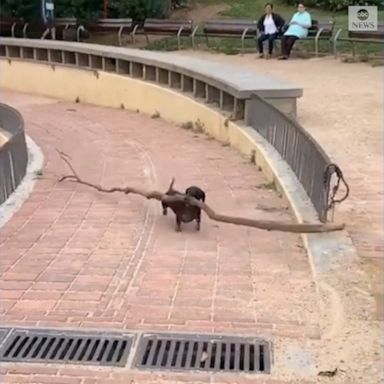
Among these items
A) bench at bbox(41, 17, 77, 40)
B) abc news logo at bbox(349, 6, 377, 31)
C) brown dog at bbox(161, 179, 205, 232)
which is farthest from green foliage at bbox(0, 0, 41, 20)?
brown dog at bbox(161, 179, 205, 232)

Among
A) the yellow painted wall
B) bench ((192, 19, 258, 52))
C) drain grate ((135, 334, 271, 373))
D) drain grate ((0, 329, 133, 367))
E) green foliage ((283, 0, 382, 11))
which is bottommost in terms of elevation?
the yellow painted wall

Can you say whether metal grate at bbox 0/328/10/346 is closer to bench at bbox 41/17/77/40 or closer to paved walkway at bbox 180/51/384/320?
paved walkway at bbox 180/51/384/320

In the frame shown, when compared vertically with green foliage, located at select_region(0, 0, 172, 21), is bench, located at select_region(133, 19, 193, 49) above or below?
below

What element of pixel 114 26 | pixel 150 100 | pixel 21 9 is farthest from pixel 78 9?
pixel 150 100

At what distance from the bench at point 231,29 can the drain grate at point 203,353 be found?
15.2 meters

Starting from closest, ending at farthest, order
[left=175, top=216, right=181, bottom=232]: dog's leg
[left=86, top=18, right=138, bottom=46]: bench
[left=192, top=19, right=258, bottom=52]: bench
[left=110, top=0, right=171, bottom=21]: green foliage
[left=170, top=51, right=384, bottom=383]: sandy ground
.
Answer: [left=170, top=51, right=384, bottom=383]: sandy ground < [left=175, top=216, right=181, bottom=232]: dog's leg < [left=192, top=19, right=258, bottom=52]: bench < [left=86, top=18, right=138, bottom=46]: bench < [left=110, top=0, right=171, bottom=21]: green foliage

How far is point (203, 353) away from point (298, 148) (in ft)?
10.6

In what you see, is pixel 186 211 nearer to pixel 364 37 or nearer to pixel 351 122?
pixel 351 122

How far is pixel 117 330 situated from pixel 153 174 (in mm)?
4498

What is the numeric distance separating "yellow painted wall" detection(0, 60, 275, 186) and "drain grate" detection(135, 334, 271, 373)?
3677 millimetres

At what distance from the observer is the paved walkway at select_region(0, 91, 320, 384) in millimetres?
4844

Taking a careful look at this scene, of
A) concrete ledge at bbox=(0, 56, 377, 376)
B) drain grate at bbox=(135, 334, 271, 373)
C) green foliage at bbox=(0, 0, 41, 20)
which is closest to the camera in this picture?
drain grate at bbox=(135, 334, 271, 373)

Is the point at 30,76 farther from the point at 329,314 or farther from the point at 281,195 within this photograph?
the point at 329,314

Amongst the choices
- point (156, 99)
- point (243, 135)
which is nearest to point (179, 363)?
point (243, 135)
